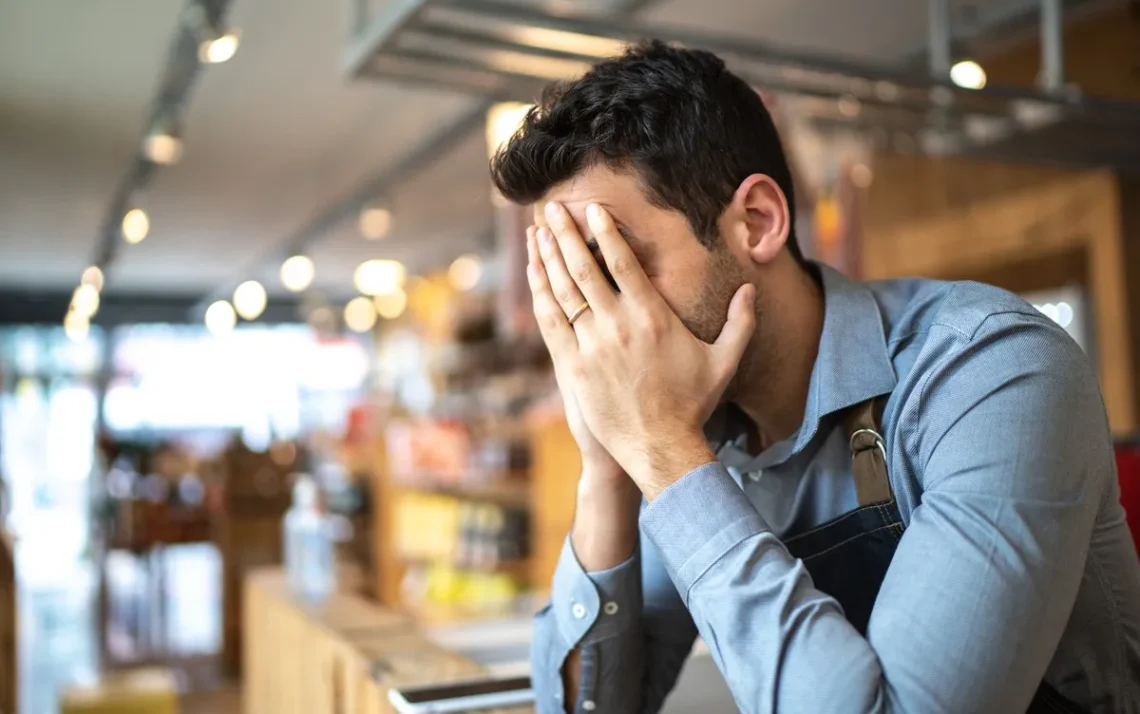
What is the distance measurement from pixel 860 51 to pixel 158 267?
9.75 m

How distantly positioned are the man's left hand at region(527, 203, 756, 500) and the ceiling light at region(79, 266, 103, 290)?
10290mm

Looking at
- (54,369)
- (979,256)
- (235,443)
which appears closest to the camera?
(979,256)

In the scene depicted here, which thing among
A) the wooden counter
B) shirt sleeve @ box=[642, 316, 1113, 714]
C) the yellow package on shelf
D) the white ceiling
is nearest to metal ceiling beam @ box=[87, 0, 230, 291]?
the white ceiling

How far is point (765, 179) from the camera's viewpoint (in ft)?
4.38

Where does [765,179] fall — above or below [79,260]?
below

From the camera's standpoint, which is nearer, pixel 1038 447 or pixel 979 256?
pixel 1038 447

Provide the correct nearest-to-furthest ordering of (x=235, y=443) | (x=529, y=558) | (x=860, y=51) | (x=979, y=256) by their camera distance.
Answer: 1. (x=979, y=256)
2. (x=860, y=51)
3. (x=529, y=558)
4. (x=235, y=443)

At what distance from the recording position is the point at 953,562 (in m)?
0.99

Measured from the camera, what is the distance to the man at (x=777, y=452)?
1.00 m

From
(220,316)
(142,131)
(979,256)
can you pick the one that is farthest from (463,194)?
(979,256)

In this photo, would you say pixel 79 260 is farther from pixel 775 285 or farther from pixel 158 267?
pixel 775 285

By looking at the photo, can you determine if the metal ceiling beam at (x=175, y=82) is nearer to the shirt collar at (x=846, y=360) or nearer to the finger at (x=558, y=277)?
the finger at (x=558, y=277)

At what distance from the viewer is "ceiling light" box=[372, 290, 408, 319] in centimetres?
1334

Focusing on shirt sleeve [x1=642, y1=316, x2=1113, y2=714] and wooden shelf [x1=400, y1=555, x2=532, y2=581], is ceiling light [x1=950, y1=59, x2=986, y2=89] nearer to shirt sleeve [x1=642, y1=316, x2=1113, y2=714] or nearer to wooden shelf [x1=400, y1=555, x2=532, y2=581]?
shirt sleeve [x1=642, y1=316, x2=1113, y2=714]
